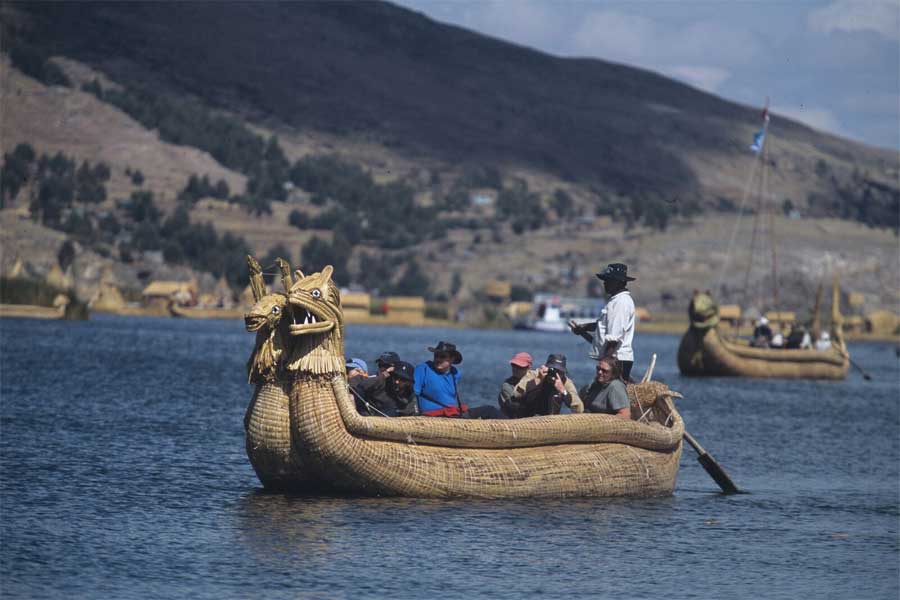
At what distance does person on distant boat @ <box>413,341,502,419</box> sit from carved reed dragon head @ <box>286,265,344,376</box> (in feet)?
7.91

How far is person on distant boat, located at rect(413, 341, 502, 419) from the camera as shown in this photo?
2345 cm

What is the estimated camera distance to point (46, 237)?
169250mm

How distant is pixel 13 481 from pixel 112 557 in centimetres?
614

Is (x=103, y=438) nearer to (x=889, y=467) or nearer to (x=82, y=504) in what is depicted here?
(x=82, y=504)

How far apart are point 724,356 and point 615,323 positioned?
42975 mm

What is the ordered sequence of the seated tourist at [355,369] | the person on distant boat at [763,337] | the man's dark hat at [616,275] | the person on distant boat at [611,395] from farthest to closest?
the person on distant boat at [763,337] → the seated tourist at [355,369] → the person on distant boat at [611,395] → the man's dark hat at [616,275]

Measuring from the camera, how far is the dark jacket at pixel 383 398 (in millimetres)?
23188

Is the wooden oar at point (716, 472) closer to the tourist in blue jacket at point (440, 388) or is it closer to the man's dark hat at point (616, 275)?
the man's dark hat at point (616, 275)

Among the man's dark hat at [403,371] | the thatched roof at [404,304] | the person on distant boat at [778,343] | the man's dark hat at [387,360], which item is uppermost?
the person on distant boat at [778,343]

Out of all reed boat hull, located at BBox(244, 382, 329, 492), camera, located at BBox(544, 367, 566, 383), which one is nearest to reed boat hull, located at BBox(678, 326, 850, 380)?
camera, located at BBox(544, 367, 566, 383)

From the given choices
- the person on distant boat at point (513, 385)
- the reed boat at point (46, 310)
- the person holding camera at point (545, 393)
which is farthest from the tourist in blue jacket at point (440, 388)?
the reed boat at point (46, 310)

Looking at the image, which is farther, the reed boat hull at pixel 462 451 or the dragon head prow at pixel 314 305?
the reed boat hull at pixel 462 451

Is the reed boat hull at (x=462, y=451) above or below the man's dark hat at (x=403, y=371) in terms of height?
below

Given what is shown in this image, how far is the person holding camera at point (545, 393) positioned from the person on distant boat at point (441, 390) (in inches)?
15.0
